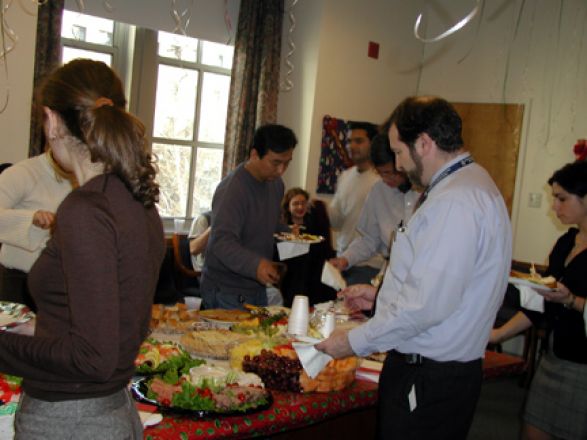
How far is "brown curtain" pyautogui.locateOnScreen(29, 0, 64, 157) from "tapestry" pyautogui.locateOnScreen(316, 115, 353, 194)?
88.3 inches

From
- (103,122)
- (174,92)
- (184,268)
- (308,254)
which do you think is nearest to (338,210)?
(308,254)

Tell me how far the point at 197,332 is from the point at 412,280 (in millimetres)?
932

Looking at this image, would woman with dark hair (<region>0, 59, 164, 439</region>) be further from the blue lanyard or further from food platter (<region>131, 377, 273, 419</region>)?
the blue lanyard

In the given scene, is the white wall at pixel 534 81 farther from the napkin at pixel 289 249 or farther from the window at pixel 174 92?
the napkin at pixel 289 249

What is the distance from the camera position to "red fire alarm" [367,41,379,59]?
603cm

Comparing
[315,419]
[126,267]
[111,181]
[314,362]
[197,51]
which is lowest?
[315,419]

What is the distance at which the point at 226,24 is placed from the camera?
17.6 ft

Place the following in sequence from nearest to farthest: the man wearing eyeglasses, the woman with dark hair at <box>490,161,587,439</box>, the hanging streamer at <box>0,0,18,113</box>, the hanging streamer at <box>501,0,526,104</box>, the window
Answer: the woman with dark hair at <box>490,161,587,439</box>
the man wearing eyeglasses
the hanging streamer at <box>0,0,18,113</box>
the window
the hanging streamer at <box>501,0,526,104</box>

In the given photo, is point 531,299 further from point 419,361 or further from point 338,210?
point 338,210

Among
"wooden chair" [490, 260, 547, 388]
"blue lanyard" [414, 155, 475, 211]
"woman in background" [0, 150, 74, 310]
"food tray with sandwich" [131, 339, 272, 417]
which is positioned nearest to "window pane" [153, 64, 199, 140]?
"woman in background" [0, 150, 74, 310]

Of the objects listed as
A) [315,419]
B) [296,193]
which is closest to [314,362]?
[315,419]

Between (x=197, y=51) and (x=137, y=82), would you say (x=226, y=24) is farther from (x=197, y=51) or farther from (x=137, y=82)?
(x=137, y=82)

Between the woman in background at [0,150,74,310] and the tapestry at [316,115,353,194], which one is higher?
the tapestry at [316,115,353,194]

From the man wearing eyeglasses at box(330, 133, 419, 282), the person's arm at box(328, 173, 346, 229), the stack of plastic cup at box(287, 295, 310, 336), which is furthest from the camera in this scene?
the person's arm at box(328, 173, 346, 229)
